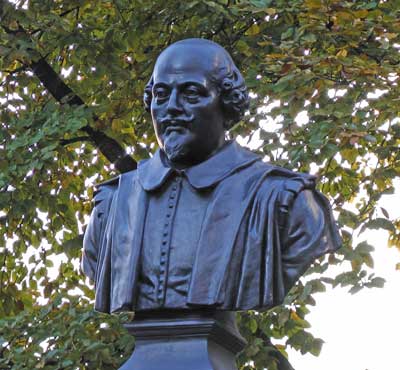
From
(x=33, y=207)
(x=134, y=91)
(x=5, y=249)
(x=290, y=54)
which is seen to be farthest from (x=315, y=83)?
(x=5, y=249)

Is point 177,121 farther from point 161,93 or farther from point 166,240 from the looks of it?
point 166,240

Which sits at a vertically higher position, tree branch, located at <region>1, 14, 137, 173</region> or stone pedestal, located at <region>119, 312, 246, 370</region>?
tree branch, located at <region>1, 14, 137, 173</region>

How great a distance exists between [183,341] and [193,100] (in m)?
1.07

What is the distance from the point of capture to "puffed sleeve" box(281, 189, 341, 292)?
5.62 metres

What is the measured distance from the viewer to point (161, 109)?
5812 mm

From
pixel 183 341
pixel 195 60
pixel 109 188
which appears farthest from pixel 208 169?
pixel 183 341

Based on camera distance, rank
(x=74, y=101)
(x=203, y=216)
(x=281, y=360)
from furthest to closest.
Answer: (x=74, y=101), (x=281, y=360), (x=203, y=216)

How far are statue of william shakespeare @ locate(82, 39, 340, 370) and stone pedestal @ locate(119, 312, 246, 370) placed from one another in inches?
2.0

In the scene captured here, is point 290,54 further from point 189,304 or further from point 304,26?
point 189,304

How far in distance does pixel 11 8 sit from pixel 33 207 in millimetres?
1673

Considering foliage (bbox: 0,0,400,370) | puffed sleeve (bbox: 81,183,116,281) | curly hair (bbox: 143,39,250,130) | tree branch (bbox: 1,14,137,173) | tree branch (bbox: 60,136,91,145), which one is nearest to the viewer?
curly hair (bbox: 143,39,250,130)

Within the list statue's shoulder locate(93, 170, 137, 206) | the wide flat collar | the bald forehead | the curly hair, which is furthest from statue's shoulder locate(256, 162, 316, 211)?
statue's shoulder locate(93, 170, 137, 206)

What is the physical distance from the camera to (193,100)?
5.77 m

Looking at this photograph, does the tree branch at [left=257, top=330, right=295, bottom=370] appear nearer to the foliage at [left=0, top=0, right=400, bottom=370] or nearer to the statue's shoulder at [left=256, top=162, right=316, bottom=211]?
the foliage at [left=0, top=0, right=400, bottom=370]
